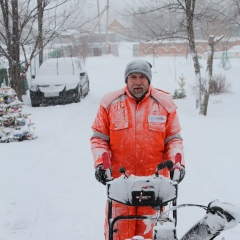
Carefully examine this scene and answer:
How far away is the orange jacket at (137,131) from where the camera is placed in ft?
11.0

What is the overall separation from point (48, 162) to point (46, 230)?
326cm

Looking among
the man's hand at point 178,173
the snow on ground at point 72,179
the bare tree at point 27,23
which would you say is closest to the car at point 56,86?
the bare tree at point 27,23

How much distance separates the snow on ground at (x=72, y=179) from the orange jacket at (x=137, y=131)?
1.74 m

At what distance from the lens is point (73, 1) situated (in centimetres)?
1574

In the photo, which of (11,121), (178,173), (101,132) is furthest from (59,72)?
(178,173)

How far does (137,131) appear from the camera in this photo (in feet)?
11.0

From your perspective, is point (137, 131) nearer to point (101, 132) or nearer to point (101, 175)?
point (101, 132)

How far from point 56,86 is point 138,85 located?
13.7 m

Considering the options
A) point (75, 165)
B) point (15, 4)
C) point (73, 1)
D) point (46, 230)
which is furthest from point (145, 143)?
point (73, 1)

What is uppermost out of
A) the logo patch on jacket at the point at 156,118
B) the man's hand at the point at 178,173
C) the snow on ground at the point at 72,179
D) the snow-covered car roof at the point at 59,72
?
the logo patch on jacket at the point at 156,118

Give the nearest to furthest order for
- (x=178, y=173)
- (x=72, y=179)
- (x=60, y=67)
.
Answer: (x=178, y=173) → (x=72, y=179) → (x=60, y=67)

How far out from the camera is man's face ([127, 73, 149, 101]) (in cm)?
338

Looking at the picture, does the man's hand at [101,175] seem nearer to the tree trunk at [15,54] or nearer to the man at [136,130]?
the man at [136,130]

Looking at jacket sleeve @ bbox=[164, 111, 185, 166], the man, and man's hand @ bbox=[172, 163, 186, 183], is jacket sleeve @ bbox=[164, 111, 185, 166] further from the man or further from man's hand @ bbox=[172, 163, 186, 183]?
man's hand @ bbox=[172, 163, 186, 183]
